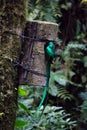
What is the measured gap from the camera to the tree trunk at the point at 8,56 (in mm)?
1473

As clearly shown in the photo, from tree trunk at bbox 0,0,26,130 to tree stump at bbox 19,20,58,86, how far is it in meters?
0.04

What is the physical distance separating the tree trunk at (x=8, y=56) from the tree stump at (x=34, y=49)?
1.4 inches

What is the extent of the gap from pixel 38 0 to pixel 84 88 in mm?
2467

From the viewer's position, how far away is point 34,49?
153 cm

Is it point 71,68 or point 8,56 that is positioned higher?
point 8,56

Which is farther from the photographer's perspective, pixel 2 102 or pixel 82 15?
pixel 82 15

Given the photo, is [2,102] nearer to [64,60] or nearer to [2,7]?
[2,7]

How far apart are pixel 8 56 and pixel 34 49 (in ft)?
0.38

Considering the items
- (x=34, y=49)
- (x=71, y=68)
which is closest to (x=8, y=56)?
(x=34, y=49)

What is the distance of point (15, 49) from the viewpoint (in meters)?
1.50

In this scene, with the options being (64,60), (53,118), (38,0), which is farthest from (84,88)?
(38,0)

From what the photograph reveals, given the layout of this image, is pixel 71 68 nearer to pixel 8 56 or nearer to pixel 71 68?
pixel 71 68

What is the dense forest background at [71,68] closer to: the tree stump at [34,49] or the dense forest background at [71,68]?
the dense forest background at [71,68]

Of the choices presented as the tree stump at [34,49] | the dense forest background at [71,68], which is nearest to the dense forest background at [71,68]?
the dense forest background at [71,68]
